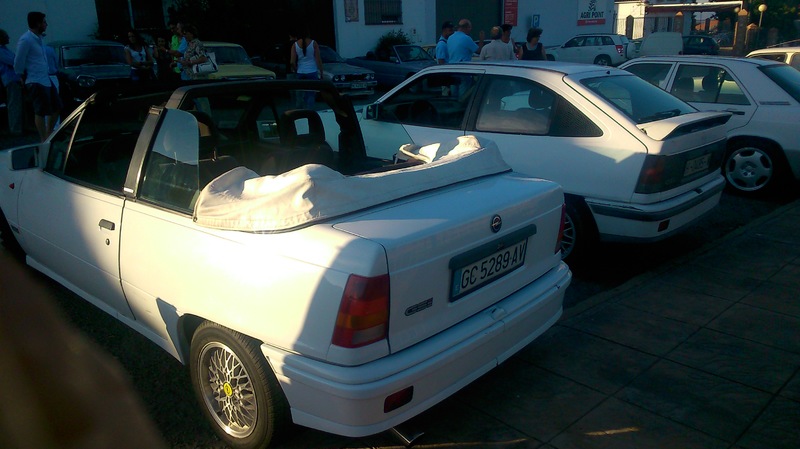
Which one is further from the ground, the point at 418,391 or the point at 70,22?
the point at 70,22

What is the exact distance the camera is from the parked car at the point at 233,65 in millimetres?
13645

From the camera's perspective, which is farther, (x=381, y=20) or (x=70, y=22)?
(x=381, y=20)

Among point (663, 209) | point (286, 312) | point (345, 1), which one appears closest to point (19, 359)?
point (286, 312)

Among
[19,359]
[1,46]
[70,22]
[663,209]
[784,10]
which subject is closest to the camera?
[19,359]

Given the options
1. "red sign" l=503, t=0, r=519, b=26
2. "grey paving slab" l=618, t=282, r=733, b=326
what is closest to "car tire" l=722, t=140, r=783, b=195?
"grey paving slab" l=618, t=282, r=733, b=326

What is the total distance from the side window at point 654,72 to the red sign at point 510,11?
24416 mm

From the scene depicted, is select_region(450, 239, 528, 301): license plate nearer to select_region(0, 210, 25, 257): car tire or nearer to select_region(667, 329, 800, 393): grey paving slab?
select_region(667, 329, 800, 393): grey paving slab

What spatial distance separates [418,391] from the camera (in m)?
2.53

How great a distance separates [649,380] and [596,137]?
81.5 inches

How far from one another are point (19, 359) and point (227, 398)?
166cm

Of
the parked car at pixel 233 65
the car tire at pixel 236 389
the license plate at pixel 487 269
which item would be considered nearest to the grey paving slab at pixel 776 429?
the license plate at pixel 487 269

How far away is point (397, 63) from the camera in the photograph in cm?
1930

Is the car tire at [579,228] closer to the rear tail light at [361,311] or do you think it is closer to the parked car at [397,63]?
the rear tail light at [361,311]

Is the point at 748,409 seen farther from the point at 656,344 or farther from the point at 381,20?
the point at 381,20
